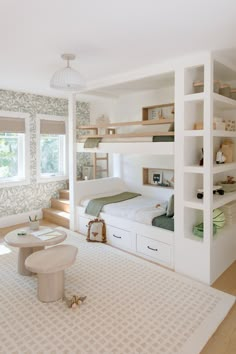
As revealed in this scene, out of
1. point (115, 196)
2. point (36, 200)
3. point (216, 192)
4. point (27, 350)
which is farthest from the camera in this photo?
point (36, 200)

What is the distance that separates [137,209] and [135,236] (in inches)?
15.4

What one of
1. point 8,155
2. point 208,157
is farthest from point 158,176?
point 8,155

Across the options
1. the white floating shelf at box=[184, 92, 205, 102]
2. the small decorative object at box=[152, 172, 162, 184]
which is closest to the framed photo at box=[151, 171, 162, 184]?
the small decorative object at box=[152, 172, 162, 184]

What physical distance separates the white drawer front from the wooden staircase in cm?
172

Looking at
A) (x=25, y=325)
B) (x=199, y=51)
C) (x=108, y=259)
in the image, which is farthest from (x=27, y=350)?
(x=199, y=51)

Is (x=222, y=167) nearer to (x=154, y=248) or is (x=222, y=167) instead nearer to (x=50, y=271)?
(x=154, y=248)

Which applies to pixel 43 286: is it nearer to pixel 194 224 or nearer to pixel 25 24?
pixel 194 224

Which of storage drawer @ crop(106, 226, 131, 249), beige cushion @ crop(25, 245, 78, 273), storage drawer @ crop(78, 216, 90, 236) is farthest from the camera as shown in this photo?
storage drawer @ crop(78, 216, 90, 236)

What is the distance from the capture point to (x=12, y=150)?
498 centimetres

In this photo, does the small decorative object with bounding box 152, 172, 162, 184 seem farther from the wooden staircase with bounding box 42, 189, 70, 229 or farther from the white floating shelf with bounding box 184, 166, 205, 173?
the white floating shelf with bounding box 184, 166, 205, 173

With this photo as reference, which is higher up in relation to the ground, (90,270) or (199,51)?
(199,51)

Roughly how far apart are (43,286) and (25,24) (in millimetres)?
2273

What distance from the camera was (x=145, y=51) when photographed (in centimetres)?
277

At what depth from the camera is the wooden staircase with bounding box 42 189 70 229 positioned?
16.0ft
